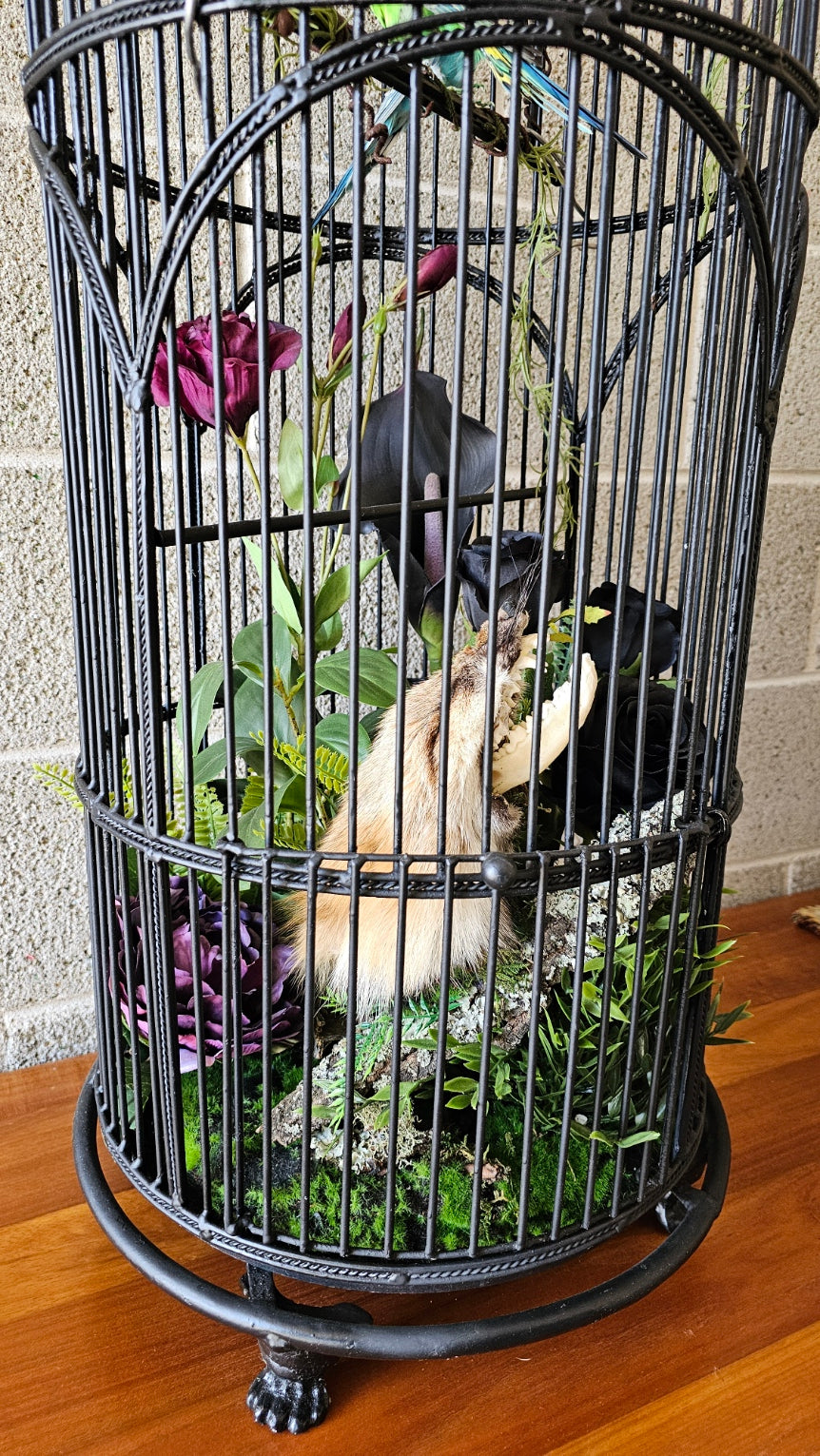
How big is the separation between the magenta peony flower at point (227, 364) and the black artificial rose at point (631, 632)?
0.24 metres

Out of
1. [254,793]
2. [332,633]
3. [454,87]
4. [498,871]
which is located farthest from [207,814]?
[454,87]

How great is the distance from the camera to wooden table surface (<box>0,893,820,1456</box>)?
0.54m

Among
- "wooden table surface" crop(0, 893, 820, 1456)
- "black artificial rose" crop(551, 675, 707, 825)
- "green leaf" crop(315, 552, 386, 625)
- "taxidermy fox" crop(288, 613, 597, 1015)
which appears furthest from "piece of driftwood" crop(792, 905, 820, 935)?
"green leaf" crop(315, 552, 386, 625)

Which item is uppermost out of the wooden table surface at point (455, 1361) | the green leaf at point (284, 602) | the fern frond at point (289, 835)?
the green leaf at point (284, 602)

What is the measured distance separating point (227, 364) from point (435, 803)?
0.26m

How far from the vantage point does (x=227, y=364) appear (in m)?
0.54

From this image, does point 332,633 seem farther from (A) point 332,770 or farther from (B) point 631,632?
(B) point 631,632

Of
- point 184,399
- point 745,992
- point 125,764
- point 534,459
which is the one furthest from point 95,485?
point 745,992

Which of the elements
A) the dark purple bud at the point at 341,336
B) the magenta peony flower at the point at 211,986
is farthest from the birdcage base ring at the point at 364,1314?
the dark purple bud at the point at 341,336

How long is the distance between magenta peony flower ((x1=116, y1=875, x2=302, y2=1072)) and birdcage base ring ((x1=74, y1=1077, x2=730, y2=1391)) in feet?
0.34

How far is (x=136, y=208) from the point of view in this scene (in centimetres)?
44

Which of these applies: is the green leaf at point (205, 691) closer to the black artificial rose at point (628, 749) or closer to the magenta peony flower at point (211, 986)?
the magenta peony flower at point (211, 986)

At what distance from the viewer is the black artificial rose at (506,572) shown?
577mm

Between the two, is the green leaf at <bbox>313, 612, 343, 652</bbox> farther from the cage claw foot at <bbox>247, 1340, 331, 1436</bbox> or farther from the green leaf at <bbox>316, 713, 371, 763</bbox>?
the cage claw foot at <bbox>247, 1340, 331, 1436</bbox>
